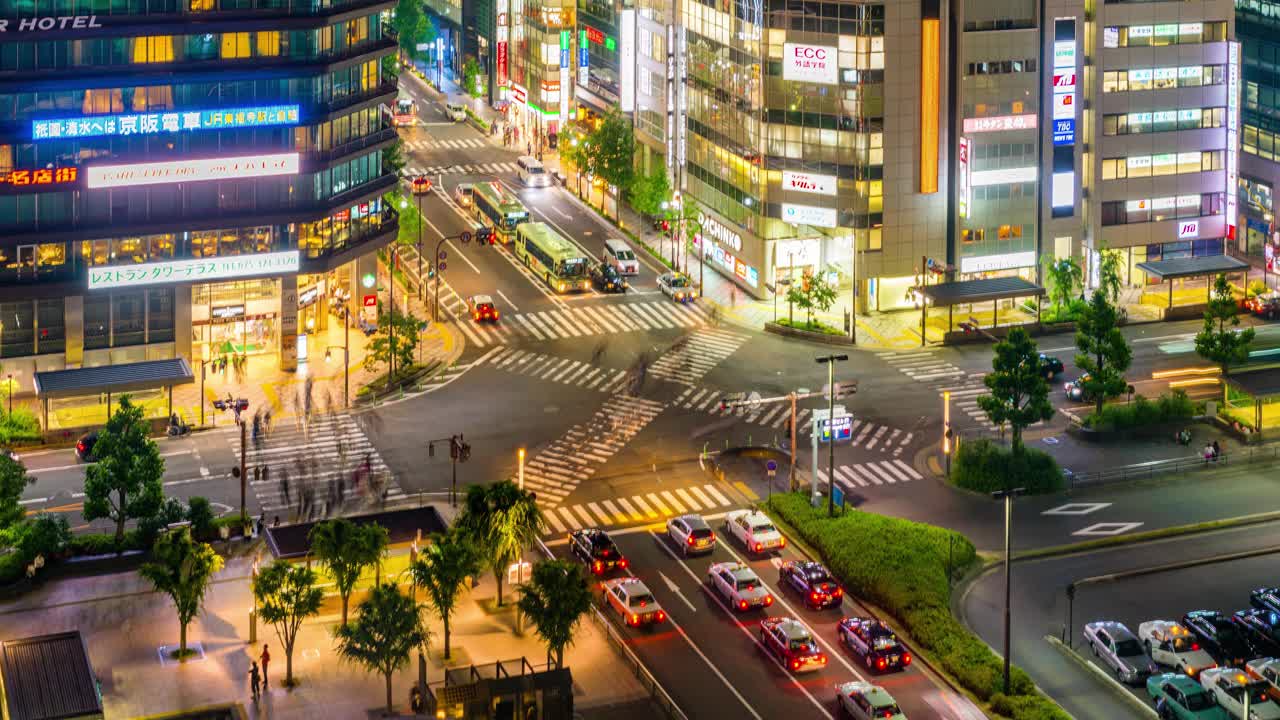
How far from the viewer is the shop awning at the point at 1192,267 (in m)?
163

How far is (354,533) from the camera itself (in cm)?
9806

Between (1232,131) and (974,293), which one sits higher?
(1232,131)

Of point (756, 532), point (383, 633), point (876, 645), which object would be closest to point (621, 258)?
point (756, 532)

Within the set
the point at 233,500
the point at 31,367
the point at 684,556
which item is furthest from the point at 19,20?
the point at 684,556

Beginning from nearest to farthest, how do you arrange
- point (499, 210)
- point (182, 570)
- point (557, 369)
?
point (182, 570) < point (557, 369) < point (499, 210)

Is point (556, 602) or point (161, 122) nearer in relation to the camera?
point (556, 602)

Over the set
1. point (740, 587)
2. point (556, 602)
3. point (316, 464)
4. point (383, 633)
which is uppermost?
point (556, 602)

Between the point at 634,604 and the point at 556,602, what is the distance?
11.1 meters

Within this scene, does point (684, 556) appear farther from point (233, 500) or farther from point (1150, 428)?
point (1150, 428)

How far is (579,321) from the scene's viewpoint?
534ft

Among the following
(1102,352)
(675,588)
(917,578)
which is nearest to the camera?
(917,578)

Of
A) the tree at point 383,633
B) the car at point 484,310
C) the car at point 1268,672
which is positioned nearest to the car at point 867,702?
the car at point 1268,672

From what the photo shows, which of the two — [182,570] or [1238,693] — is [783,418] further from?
[182,570]

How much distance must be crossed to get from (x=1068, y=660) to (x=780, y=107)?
244 ft
